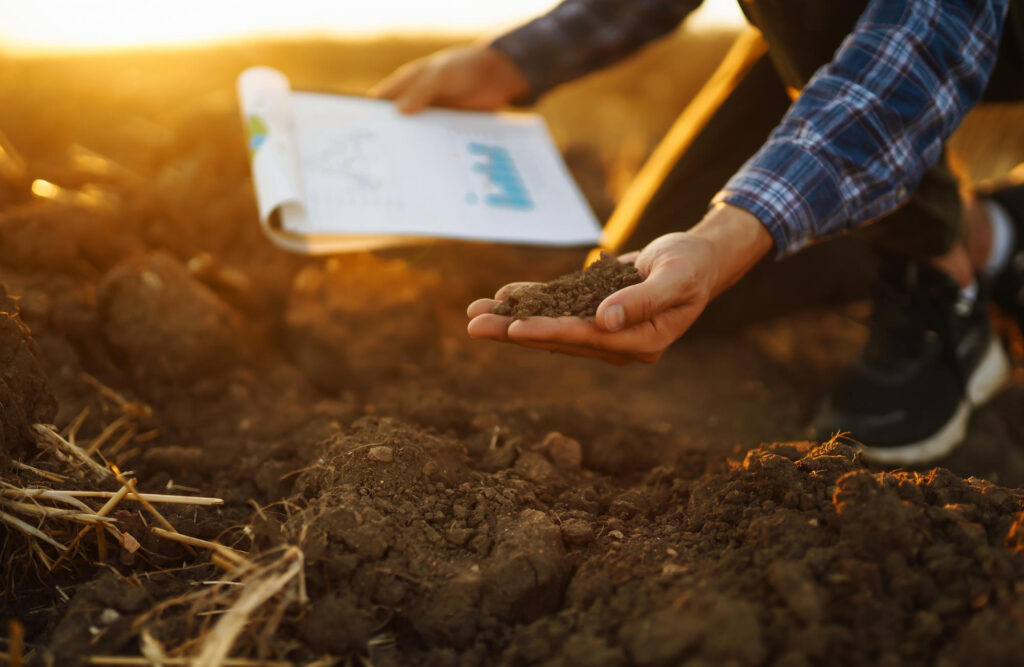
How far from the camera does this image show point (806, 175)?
140 cm

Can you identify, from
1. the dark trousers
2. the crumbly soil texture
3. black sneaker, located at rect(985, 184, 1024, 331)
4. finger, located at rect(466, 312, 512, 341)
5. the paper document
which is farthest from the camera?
black sneaker, located at rect(985, 184, 1024, 331)

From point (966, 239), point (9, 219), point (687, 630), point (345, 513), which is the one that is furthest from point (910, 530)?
point (9, 219)

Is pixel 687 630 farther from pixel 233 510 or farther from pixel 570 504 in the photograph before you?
pixel 233 510

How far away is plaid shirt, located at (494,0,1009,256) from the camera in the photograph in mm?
1400

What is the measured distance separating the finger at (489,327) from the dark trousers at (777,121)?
1.02 metres

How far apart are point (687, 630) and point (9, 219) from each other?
2121mm

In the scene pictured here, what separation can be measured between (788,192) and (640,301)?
44cm

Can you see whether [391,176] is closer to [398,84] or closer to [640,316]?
[398,84]

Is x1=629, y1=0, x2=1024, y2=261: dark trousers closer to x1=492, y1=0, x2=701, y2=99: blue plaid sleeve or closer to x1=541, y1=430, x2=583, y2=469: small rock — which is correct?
x1=492, y1=0, x2=701, y2=99: blue plaid sleeve

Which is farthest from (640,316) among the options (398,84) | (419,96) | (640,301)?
(398,84)

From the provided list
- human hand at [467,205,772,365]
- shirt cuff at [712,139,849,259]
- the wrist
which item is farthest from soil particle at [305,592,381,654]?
shirt cuff at [712,139,849,259]

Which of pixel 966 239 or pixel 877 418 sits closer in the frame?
pixel 877 418

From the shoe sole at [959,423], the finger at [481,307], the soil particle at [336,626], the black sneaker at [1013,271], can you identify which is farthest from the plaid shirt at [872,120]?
the soil particle at [336,626]

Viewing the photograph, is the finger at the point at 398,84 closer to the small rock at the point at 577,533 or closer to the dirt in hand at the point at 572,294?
the dirt in hand at the point at 572,294
